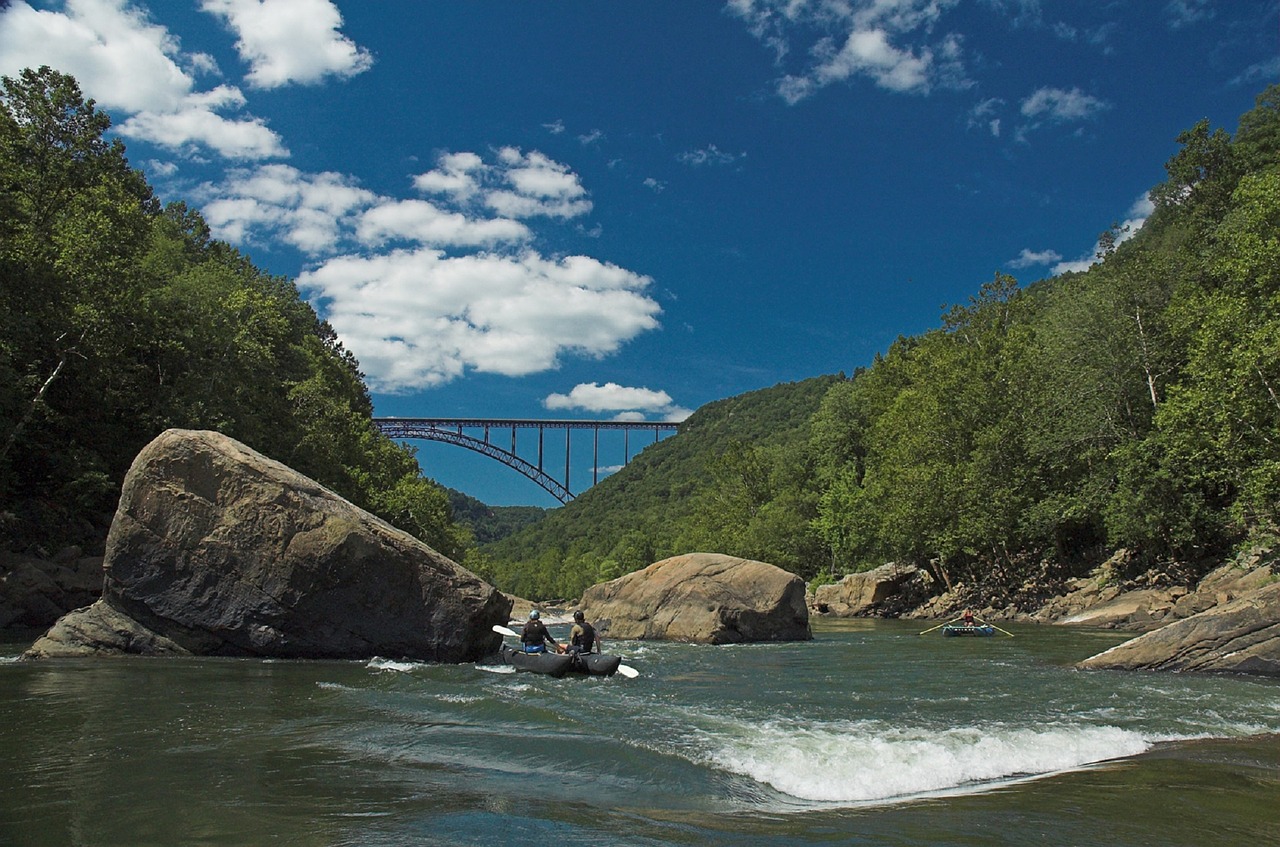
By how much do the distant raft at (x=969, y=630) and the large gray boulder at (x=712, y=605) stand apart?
474cm

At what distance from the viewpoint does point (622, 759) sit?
7.11 m

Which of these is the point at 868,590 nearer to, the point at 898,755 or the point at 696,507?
the point at 898,755

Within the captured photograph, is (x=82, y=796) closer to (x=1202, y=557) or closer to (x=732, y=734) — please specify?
(x=732, y=734)

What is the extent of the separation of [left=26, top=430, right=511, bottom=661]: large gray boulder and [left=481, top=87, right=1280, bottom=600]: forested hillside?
19.4m

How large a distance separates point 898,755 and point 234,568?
11.2 metres

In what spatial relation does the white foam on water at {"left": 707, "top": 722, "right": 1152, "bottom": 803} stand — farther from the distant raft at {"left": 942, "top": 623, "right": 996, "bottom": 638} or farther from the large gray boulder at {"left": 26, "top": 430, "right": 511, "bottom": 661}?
the distant raft at {"left": 942, "top": 623, "right": 996, "bottom": 638}

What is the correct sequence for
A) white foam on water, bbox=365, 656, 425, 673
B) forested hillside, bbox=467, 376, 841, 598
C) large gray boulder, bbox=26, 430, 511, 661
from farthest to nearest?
forested hillside, bbox=467, 376, 841, 598
large gray boulder, bbox=26, 430, 511, 661
white foam on water, bbox=365, 656, 425, 673

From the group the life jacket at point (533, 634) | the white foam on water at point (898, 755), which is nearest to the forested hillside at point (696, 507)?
the life jacket at point (533, 634)

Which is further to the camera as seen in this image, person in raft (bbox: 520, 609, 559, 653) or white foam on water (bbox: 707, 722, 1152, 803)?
person in raft (bbox: 520, 609, 559, 653)

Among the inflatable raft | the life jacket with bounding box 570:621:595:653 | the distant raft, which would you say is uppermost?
the life jacket with bounding box 570:621:595:653

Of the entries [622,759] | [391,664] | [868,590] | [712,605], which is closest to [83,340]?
[391,664]

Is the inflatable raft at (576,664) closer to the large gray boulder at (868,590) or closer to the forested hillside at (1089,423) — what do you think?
the forested hillside at (1089,423)

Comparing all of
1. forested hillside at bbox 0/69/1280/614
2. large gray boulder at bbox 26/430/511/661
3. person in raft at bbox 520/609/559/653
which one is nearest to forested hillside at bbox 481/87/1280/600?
forested hillside at bbox 0/69/1280/614

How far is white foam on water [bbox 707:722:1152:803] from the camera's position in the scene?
20.6 ft
